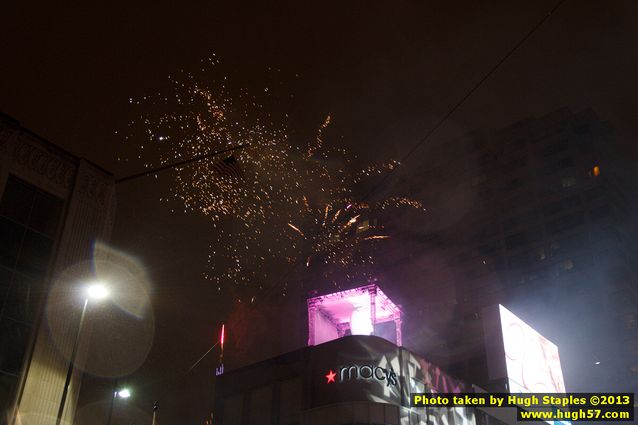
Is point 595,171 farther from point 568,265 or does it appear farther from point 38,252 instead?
point 38,252

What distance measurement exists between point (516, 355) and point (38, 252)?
31931 millimetres

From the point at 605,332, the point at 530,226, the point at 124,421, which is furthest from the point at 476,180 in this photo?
the point at 124,421

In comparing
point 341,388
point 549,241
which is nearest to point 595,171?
point 549,241

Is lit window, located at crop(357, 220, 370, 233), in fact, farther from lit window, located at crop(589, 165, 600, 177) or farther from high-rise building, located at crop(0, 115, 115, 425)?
high-rise building, located at crop(0, 115, 115, 425)

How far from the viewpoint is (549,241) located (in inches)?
3317

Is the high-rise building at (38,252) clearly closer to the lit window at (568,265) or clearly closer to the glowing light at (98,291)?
the glowing light at (98,291)

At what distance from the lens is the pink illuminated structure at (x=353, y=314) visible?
141ft

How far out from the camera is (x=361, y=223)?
102938mm

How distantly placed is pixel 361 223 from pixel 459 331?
27.4 meters

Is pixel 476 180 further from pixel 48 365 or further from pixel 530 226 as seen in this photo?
pixel 48 365

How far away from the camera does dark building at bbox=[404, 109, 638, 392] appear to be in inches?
2904

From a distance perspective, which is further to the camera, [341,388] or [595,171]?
A: [595,171]

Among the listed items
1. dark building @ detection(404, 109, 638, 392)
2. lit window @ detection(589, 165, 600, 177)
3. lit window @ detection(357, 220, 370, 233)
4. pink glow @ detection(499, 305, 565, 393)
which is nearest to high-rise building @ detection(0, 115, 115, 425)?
pink glow @ detection(499, 305, 565, 393)

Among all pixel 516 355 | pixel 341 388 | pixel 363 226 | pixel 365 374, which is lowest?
pixel 341 388
